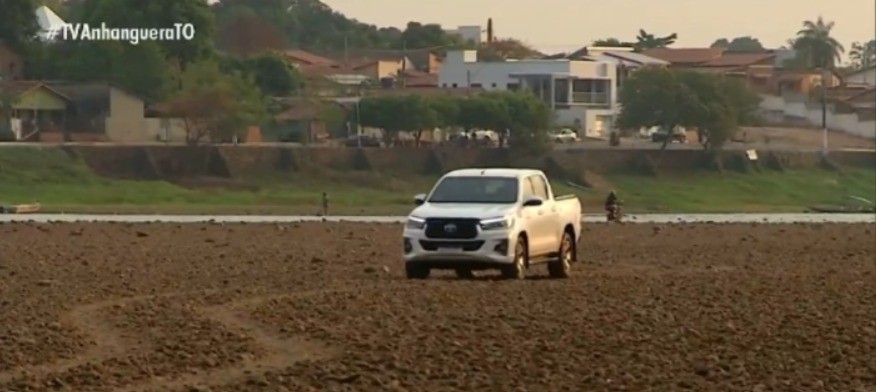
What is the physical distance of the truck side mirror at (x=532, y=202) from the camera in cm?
2634

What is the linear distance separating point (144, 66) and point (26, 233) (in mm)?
53869

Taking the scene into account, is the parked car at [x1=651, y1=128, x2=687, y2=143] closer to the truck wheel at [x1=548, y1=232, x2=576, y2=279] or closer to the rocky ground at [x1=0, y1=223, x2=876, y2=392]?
the rocky ground at [x1=0, y1=223, x2=876, y2=392]

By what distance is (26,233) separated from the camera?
136ft

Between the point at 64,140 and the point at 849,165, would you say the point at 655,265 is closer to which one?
the point at 64,140

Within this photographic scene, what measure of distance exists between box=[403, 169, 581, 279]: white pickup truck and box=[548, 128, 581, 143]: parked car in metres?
61.8

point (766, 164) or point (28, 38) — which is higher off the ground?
point (28, 38)

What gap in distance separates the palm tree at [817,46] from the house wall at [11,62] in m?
69.2

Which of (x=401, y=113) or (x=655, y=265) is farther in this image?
(x=401, y=113)

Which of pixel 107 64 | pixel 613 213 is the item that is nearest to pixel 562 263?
pixel 613 213

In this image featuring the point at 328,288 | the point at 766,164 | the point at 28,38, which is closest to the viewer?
the point at 328,288

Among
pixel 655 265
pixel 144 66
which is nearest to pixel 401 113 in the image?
pixel 144 66

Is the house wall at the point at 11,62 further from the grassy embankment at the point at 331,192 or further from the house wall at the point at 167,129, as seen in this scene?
the grassy embankment at the point at 331,192

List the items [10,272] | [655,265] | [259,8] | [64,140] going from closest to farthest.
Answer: [10,272], [655,265], [64,140], [259,8]

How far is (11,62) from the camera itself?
316 ft
